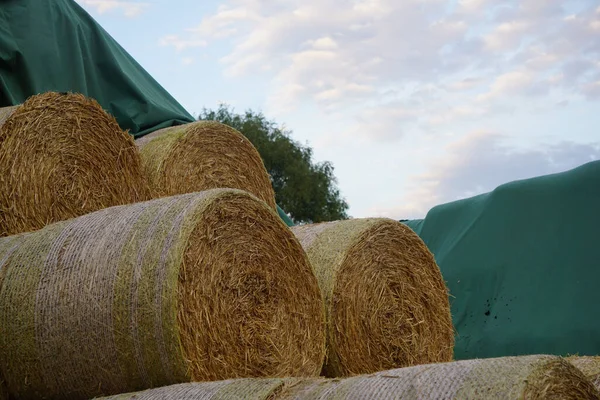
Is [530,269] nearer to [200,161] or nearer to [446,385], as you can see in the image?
[200,161]

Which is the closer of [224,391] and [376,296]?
[224,391]

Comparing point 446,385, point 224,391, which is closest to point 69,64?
point 224,391

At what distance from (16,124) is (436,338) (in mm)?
2417

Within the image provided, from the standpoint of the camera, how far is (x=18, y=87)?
5.02 m

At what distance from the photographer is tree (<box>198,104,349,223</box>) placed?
18859 mm

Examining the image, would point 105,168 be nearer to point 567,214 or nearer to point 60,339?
point 60,339

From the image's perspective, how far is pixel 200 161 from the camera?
4.71 metres

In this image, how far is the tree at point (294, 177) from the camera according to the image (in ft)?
61.9

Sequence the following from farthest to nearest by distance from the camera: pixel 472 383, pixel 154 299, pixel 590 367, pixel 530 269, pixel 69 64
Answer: pixel 530 269, pixel 69 64, pixel 590 367, pixel 154 299, pixel 472 383

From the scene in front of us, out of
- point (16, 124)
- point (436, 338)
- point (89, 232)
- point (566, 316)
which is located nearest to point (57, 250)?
point (89, 232)

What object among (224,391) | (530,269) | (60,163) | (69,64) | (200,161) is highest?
(69,64)

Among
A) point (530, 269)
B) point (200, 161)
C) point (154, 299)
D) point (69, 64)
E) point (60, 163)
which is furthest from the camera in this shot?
point (530, 269)

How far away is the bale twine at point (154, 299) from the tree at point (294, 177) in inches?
587

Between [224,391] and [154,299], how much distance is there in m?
0.53
